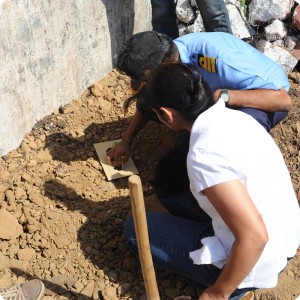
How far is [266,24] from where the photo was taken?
14.0 ft

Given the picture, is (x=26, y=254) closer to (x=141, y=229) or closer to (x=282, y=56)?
(x=141, y=229)

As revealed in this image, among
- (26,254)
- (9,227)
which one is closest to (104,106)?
(9,227)

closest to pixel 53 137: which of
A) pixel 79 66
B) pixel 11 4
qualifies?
pixel 79 66

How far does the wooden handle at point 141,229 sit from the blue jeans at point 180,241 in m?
0.18

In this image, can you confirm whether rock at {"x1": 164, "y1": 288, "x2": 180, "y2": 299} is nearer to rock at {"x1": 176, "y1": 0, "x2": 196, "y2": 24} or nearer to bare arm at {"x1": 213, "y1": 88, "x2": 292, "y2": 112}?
bare arm at {"x1": 213, "y1": 88, "x2": 292, "y2": 112}

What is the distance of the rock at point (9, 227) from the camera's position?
2.72 meters

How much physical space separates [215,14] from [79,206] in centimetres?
174

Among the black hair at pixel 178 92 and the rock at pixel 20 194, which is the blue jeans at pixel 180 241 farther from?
the rock at pixel 20 194

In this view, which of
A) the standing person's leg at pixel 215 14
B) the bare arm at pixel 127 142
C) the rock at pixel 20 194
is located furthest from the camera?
the standing person's leg at pixel 215 14

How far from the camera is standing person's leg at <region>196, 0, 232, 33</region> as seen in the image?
11.9 feet

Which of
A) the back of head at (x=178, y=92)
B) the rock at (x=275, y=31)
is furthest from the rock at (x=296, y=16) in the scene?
the back of head at (x=178, y=92)

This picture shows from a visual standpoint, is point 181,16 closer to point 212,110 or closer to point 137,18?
point 137,18

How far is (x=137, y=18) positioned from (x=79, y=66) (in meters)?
0.76

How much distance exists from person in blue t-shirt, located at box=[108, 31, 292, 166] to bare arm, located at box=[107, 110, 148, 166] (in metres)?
0.37
